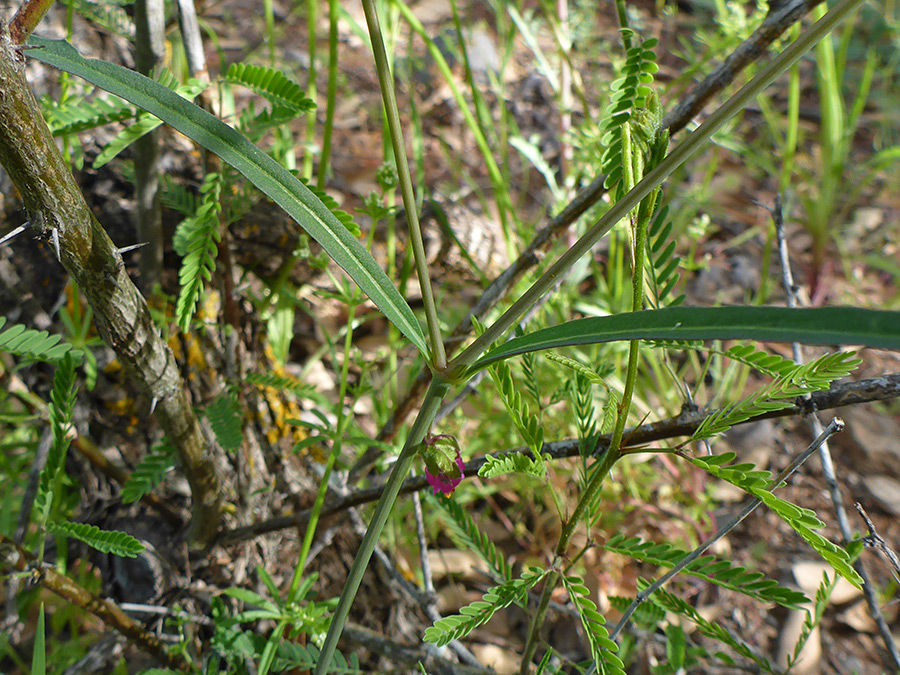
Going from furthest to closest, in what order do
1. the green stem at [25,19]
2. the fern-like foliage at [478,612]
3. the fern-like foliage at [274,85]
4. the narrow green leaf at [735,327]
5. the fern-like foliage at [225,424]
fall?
1. the fern-like foliage at [225,424]
2. the fern-like foliage at [274,85]
3. the fern-like foliage at [478,612]
4. the green stem at [25,19]
5. the narrow green leaf at [735,327]

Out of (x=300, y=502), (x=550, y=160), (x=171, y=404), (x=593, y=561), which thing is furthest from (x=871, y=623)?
(x=550, y=160)

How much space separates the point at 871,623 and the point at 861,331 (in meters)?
1.46

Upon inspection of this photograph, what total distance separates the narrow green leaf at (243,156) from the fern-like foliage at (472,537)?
0.40 meters

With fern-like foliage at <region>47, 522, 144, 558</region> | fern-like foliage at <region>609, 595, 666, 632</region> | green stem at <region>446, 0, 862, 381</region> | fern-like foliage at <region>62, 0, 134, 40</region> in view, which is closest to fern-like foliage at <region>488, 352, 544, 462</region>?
green stem at <region>446, 0, 862, 381</region>

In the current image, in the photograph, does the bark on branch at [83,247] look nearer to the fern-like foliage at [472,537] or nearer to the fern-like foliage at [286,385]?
the fern-like foliage at [286,385]

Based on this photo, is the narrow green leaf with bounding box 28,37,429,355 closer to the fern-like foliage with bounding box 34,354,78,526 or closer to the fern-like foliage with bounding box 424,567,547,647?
the fern-like foliage with bounding box 424,567,547,647

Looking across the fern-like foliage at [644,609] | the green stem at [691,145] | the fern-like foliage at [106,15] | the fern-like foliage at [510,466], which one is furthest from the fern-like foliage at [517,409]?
the fern-like foliage at [106,15]

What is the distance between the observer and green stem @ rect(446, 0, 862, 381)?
1.36ft

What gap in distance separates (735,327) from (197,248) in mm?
708

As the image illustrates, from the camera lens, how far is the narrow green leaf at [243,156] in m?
0.54

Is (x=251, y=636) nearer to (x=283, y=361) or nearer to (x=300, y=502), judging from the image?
(x=300, y=502)

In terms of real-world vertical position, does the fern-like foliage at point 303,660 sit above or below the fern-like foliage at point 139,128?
below

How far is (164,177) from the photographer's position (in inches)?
45.0

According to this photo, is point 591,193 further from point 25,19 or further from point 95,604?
point 95,604
